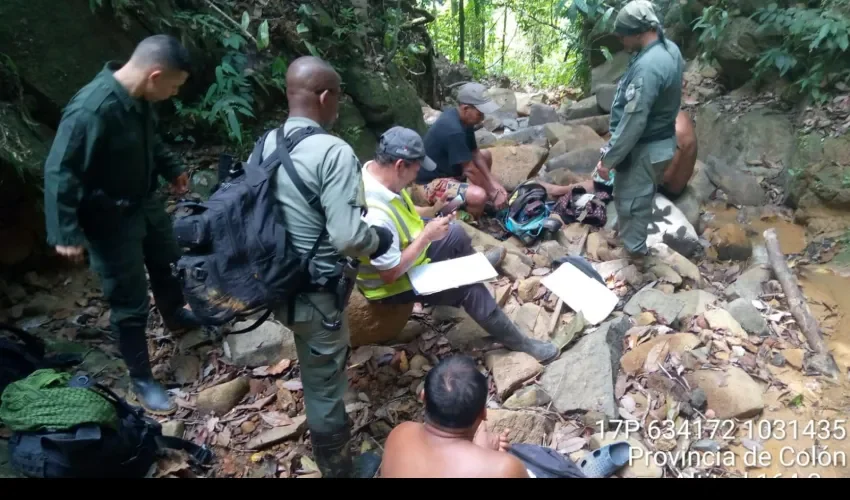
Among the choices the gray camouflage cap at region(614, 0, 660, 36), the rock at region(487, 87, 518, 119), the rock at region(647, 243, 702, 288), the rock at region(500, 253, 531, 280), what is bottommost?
the rock at region(487, 87, 518, 119)

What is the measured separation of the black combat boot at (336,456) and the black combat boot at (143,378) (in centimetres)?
99

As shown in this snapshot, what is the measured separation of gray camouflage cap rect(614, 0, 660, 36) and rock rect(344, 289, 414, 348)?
2427mm

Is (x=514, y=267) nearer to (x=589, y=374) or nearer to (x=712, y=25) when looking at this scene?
(x=589, y=374)

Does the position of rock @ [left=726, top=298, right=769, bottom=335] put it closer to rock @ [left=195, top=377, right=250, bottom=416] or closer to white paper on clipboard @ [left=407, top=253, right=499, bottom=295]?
white paper on clipboard @ [left=407, top=253, right=499, bottom=295]

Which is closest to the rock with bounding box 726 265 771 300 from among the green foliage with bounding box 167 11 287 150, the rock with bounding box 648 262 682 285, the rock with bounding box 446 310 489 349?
the rock with bounding box 648 262 682 285

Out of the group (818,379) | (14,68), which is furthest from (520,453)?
(14,68)

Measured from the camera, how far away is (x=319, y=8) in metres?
5.71

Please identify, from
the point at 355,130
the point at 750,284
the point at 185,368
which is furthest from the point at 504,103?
the point at 185,368

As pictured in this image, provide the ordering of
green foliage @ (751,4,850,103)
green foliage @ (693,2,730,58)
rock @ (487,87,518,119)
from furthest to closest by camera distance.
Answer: rock @ (487,87,518,119), green foliage @ (693,2,730,58), green foliage @ (751,4,850,103)

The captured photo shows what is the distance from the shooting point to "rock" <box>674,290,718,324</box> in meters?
3.89

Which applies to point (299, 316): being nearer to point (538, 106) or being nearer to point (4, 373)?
point (4, 373)

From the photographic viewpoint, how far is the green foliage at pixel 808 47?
6094 millimetres

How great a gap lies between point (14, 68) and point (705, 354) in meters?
4.74

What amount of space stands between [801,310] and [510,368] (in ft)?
7.45
